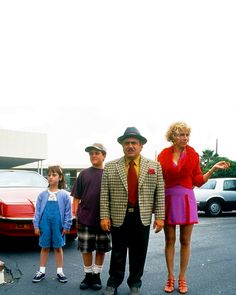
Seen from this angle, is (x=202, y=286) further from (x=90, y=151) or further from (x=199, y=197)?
(x=199, y=197)

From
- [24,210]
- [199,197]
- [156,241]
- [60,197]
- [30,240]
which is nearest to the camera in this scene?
Answer: [60,197]

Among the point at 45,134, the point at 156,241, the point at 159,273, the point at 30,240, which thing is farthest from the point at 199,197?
the point at 45,134

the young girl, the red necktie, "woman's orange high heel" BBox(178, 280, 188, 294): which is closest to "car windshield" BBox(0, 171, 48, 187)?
the young girl

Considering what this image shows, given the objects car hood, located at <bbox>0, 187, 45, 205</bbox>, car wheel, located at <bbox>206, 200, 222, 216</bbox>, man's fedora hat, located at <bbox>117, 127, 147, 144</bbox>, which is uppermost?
man's fedora hat, located at <bbox>117, 127, 147, 144</bbox>

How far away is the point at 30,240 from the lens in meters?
7.10

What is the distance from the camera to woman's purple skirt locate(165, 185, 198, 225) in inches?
167

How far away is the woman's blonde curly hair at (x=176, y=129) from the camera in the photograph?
14.2 feet

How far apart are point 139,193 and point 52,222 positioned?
130 cm

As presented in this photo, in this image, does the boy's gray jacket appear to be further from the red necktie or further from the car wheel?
the car wheel

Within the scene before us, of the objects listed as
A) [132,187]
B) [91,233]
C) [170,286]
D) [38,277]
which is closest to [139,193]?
[132,187]

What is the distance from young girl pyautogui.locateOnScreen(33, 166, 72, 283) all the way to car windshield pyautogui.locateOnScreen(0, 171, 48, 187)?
293 centimetres

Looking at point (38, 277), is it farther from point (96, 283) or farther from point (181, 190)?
point (181, 190)

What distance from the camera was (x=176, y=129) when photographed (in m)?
4.35

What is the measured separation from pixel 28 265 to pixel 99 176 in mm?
1901
